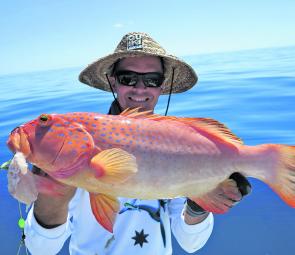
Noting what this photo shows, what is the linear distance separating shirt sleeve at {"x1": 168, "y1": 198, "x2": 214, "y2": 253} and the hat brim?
1556mm

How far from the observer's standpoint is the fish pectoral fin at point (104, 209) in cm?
199

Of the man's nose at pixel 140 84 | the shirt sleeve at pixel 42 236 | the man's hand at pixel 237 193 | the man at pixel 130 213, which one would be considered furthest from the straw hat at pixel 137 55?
the shirt sleeve at pixel 42 236

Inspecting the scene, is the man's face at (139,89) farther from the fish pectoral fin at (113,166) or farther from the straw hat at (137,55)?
the fish pectoral fin at (113,166)

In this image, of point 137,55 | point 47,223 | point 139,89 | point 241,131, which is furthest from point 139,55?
point 241,131

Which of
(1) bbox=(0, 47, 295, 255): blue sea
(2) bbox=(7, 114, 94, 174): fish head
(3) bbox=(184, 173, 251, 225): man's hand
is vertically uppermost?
(2) bbox=(7, 114, 94, 174): fish head

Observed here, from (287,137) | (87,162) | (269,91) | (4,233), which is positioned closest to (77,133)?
(87,162)

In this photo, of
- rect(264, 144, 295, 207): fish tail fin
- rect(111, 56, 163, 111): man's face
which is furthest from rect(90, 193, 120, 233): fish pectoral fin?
rect(111, 56, 163, 111): man's face

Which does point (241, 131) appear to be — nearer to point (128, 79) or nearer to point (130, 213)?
point (128, 79)

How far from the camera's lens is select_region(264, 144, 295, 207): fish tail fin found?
2.11 metres

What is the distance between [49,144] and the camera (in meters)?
1.91

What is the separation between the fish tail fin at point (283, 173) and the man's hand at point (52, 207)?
1452mm

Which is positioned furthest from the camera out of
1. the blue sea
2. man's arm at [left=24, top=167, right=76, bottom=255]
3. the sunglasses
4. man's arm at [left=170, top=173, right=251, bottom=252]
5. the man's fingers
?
the blue sea

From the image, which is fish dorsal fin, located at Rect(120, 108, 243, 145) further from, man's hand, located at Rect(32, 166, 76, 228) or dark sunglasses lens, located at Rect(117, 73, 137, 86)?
Result: dark sunglasses lens, located at Rect(117, 73, 137, 86)

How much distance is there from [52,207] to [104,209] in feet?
1.94
